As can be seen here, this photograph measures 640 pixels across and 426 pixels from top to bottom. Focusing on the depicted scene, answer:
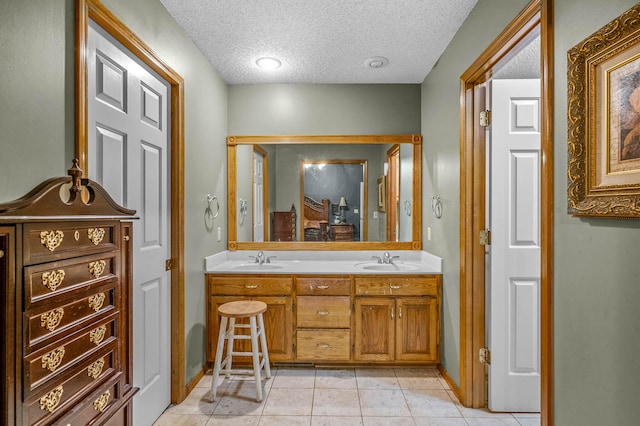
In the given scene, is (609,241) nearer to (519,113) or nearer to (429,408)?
(519,113)

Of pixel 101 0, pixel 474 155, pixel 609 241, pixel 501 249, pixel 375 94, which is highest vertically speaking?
pixel 375 94

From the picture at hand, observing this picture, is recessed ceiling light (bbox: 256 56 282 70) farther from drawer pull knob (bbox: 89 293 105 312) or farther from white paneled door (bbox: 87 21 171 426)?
drawer pull knob (bbox: 89 293 105 312)

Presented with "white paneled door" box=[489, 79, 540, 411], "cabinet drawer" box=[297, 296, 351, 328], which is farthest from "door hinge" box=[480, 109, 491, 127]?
"cabinet drawer" box=[297, 296, 351, 328]

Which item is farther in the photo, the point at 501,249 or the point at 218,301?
the point at 218,301

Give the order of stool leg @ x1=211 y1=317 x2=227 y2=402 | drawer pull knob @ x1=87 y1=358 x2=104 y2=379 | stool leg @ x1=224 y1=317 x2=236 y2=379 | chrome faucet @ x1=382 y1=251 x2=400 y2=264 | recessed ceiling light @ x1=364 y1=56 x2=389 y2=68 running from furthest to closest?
chrome faucet @ x1=382 y1=251 x2=400 y2=264, recessed ceiling light @ x1=364 y1=56 x2=389 y2=68, stool leg @ x1=224 y1=317 x2=236 y2=379, stool leg @ x1=211 y1=317 x2=227 y2=402, drawer pull knob @ x1=87 y1=358 x2=104 y2=379

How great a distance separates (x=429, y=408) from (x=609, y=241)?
1683 mm

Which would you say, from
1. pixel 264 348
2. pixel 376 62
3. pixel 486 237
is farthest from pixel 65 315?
pixel 376 62

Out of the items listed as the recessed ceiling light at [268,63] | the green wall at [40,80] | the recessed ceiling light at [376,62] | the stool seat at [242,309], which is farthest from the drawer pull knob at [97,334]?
the recessed ceiling light at [376,62]

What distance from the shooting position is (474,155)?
2.20 meters

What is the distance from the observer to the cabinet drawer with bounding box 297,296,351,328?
107 inches

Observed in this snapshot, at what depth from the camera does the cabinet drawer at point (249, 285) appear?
274cm

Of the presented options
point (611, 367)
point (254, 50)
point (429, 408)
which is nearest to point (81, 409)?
point (611, 367)

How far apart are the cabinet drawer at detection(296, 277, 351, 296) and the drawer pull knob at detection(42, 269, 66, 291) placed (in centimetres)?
190

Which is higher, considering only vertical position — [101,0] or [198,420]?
[101,0]
